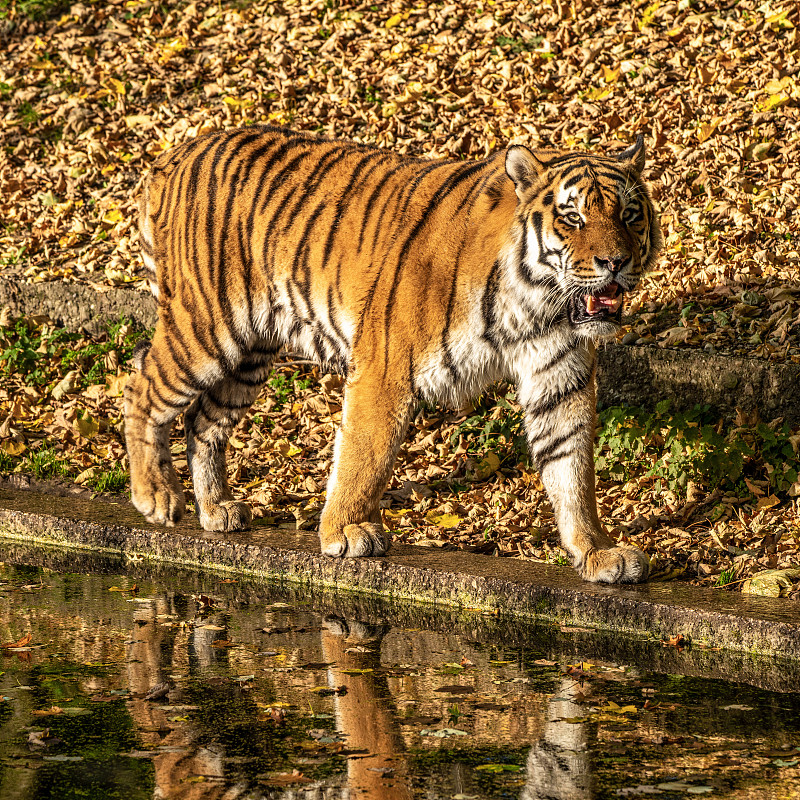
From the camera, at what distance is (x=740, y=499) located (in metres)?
5.94

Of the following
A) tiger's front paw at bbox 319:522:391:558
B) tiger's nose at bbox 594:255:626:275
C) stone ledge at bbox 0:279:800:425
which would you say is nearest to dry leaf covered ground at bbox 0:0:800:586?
stone ledge at bbox 0:279:800:425

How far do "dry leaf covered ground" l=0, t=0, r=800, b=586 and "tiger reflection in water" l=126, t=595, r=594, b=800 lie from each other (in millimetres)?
1645

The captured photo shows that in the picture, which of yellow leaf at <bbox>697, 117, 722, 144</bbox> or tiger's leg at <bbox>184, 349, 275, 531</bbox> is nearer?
tiger's leg at <bbox>184, 349, 275, 531</bbox>

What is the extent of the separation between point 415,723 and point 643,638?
4.15ft

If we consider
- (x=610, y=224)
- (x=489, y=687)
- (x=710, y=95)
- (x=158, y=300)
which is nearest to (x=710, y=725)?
(x=489, y=687)

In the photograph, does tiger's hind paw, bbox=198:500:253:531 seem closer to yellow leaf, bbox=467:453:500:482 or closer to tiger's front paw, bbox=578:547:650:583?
yellow leaf, bbox=467:453:500:482

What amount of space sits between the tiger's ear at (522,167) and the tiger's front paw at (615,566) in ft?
4.84

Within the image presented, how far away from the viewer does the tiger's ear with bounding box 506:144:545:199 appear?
5043 millimetres

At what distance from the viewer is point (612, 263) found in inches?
188

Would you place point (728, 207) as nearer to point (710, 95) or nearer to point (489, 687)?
point (710, 95)

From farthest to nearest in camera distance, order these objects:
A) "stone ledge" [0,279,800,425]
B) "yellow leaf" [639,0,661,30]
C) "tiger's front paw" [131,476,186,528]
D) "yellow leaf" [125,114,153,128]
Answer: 1. "yellow leaf" [125,114,153,128]
2. "yellow leaf" [639,0,661,30]
3. "stone ledge" [0,279,800,425]
4. "tiger's front paw" [131,476,186,528]

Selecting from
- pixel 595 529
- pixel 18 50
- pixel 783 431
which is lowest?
pixel 595 529

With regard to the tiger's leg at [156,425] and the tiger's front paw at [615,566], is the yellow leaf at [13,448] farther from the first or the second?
the tiger's front paw at [615,566]

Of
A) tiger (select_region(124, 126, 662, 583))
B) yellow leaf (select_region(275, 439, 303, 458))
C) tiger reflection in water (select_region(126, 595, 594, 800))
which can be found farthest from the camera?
yellow leaf (select_region(275, 439, 303, 458))
